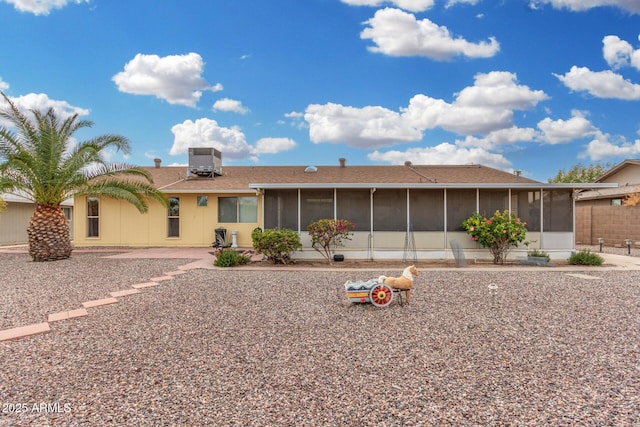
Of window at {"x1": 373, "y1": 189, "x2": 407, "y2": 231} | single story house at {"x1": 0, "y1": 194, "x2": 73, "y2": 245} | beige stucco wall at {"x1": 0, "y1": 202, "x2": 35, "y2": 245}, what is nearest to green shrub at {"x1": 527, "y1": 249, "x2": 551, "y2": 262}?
window at {"x1": 373, "y1": 189, "x2": 407, "y2": 231}

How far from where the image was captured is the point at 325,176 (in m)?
15.5

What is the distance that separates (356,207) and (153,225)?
8761mm

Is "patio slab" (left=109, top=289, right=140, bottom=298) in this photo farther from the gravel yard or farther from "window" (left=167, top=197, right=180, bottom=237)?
"window" (left=167, top=197, right=180, bottom=237)

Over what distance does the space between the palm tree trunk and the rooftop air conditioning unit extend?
5.67 metres

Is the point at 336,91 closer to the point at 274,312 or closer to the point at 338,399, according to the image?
the point at 274,312

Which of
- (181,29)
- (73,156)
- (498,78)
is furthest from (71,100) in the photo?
(498,78)

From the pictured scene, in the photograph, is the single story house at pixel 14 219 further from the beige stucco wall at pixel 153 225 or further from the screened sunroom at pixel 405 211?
the screened sunroom at pixel 405 211

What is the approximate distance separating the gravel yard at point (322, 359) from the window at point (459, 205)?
458cm

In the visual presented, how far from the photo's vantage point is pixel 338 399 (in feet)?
8.91

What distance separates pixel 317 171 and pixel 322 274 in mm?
8991

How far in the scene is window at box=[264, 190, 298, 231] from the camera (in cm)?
1110

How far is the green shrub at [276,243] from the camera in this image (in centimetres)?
968

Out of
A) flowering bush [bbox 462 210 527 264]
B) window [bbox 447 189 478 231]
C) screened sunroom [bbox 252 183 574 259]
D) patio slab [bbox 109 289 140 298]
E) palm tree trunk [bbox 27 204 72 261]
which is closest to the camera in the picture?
patio slab [bbox 109 289 140 298]

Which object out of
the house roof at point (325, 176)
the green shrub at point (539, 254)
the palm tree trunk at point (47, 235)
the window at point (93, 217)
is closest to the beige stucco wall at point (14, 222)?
the window at point (93, 217)
